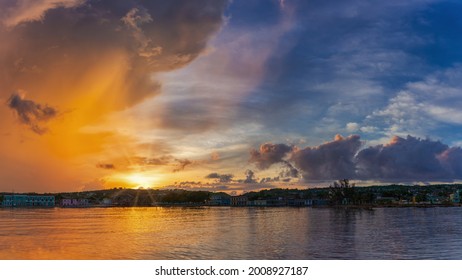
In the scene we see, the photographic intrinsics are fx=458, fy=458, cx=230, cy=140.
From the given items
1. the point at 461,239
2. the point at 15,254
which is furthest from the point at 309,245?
the point at 15,254

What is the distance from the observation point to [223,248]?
40.2 meters
